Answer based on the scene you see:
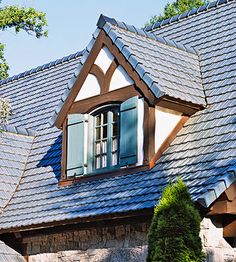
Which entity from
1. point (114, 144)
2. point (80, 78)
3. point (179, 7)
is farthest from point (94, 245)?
point (179, 7)

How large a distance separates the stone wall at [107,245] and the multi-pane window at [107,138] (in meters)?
1.23

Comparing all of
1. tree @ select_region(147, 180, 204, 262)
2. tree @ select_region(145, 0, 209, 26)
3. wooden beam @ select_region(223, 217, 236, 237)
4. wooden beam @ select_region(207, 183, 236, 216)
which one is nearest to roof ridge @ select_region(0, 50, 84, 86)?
wooden beam @ select_region(223, 217, 236, 237)

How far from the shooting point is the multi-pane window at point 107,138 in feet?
39.9

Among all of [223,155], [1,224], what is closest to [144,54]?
[223,155]

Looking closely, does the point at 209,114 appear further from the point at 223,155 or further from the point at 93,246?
the point at 93,246

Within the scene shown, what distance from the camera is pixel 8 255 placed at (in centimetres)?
1261

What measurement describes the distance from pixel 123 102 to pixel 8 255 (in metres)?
3.18

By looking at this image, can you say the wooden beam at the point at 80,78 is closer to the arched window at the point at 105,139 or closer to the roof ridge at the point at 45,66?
the arched window at the point at 105,139

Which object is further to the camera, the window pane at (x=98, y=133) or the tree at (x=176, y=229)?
the window pane at (x=98, y=133)

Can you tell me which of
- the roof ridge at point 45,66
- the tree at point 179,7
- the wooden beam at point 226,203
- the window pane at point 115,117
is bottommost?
the wooden beam at point 226,203

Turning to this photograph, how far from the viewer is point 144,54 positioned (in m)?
12.6

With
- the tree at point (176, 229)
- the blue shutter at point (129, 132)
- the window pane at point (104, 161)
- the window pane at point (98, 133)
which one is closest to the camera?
the tree at point (176, 229)

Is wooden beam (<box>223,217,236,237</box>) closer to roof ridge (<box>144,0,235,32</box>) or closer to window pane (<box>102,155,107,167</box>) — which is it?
window pane (<box>102,155,107,167</box>)

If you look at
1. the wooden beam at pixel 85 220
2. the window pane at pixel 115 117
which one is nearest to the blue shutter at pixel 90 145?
the window pane at pixel 115 117
